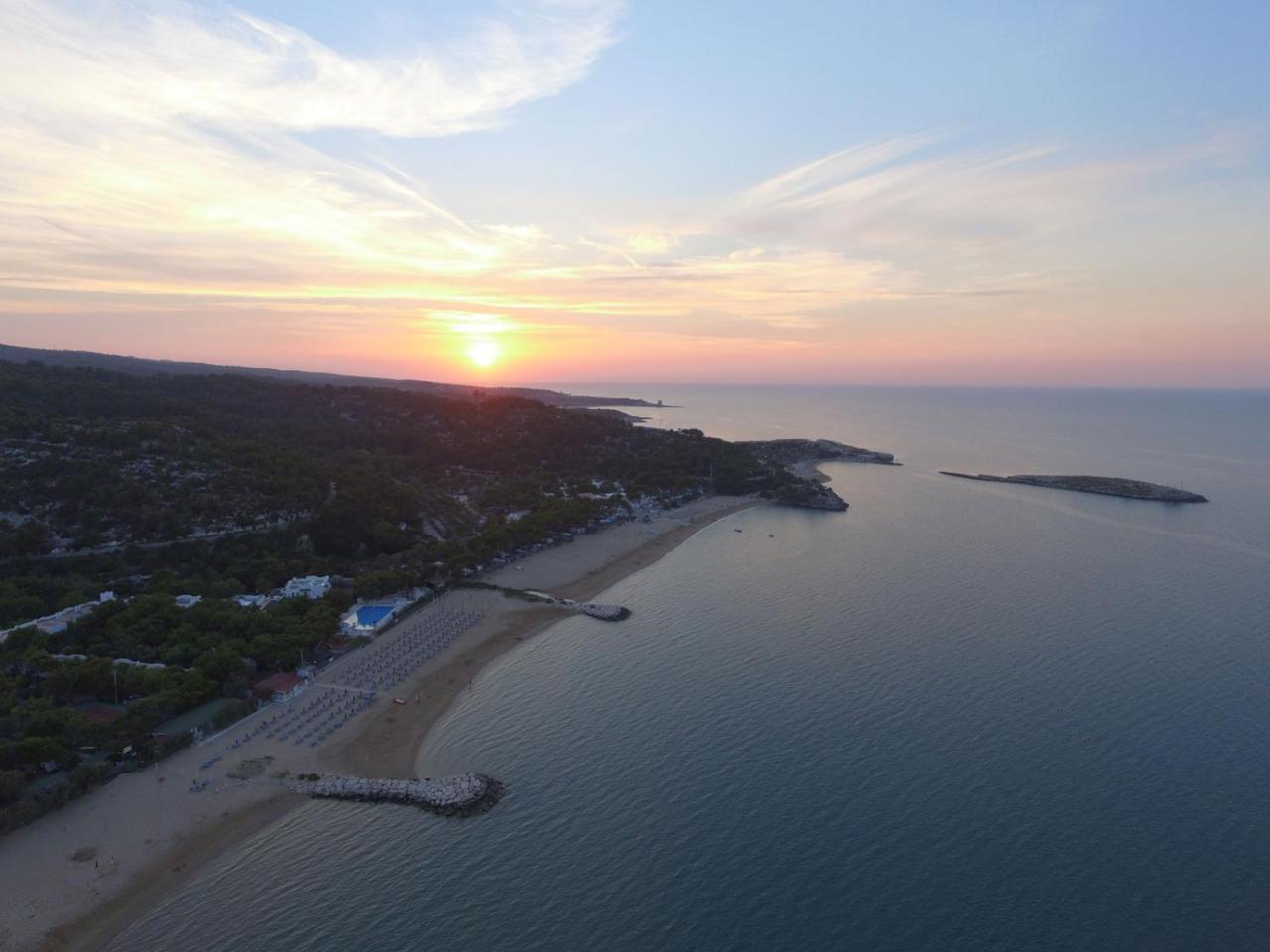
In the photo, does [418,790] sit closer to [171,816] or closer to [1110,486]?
[171,816]

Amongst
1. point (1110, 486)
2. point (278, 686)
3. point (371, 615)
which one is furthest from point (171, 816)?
point (1110, 486)

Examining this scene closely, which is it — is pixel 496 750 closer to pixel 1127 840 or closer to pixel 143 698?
pixel 143 698

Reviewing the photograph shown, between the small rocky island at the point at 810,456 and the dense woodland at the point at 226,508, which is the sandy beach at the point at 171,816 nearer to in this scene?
the dense woodland at the point at 226,508

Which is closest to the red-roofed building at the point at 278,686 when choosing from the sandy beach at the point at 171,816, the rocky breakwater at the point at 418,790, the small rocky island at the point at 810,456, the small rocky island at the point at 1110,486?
the sandy beach at the point at 171,816

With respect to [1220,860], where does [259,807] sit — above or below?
below

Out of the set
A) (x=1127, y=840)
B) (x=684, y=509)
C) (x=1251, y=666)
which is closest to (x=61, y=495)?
(x=684, y=509)

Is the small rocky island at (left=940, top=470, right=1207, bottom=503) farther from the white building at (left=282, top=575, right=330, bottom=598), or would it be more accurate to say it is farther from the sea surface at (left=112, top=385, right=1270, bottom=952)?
the white building at (left=282, top=575, right=330, bottom=598)
